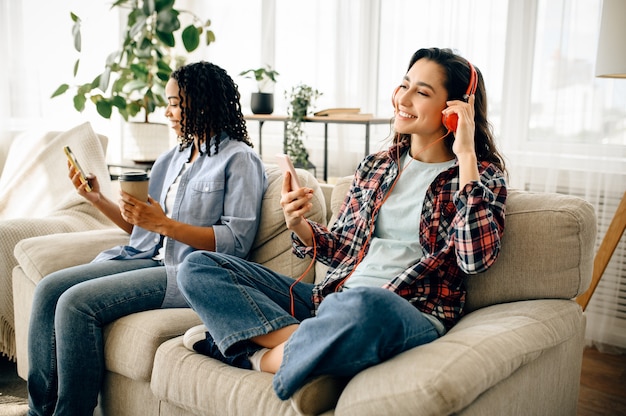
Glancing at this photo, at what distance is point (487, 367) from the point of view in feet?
3.61

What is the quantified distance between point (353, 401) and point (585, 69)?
1888 mm

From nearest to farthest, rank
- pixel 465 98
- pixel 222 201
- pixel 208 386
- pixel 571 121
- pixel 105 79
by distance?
pixel 208 386, pixel 465 98, pixel 222 201, pixel 571 121, pixel 105 79

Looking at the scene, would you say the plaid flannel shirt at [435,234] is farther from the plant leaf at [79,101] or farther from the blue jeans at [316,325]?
the plant leaf at [79,101]

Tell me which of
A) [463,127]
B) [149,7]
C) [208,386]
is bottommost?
[208,386]

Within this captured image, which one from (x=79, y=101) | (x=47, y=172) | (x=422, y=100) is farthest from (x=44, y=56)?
(x=422, y=100)

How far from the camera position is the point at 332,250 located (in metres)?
1.66

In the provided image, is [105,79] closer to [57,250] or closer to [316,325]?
[57,250]

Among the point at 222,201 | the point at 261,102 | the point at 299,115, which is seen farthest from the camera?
the point at 261,102

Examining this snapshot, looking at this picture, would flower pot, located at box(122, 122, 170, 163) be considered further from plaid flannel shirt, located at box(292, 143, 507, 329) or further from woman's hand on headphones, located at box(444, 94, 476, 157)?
woman's hand on headphones, located at box(444, 94, 476, 157)

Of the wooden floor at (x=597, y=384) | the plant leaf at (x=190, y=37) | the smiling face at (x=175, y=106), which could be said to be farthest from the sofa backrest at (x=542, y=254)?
the plant leaf at (x=190, y=37)

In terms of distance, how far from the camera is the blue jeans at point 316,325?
3.84 ft

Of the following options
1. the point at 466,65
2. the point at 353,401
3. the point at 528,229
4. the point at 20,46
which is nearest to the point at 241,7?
the point at 20,46

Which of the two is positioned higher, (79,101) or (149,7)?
(149,7)

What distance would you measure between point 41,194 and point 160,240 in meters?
0.97
